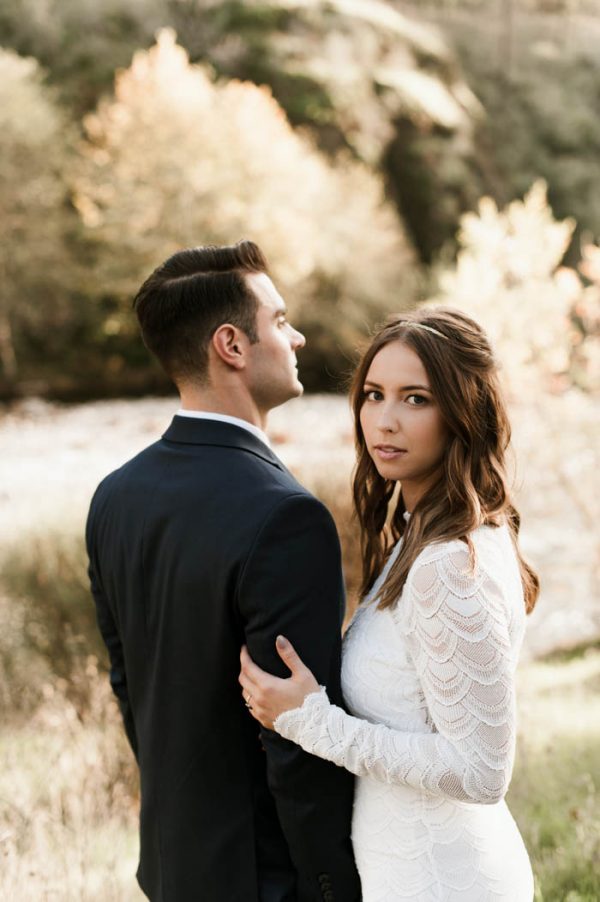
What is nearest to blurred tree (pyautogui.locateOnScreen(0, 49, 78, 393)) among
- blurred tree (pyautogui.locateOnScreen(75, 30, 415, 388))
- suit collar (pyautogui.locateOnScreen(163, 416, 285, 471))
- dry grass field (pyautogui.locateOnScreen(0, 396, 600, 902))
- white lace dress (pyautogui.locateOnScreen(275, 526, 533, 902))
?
blurred tree (pyautogui.locateOnScreen(75, 30, 415, 388))

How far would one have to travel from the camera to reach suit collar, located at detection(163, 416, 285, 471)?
1.77m

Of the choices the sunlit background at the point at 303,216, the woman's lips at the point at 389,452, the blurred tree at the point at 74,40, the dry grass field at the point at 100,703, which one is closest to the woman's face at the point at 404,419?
the woman's lips at the point at 389,452

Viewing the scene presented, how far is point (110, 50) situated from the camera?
2177cm

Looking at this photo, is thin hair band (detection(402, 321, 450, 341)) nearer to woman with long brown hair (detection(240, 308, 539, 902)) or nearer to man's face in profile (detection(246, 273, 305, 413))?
woman with long brown hair (detection(240, 308, 539, 902))

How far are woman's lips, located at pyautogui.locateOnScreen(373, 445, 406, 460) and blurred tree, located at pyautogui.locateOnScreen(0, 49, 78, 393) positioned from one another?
62.4 ft

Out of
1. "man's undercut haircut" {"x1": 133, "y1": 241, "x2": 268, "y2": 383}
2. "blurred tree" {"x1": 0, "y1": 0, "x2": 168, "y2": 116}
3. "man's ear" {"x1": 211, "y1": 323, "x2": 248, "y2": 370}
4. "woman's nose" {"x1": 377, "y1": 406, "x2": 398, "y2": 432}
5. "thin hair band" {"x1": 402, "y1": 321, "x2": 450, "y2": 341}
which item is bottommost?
"woman's nose" {"x1": 377, "y1": 406, "x2": 398, "y2": 432}

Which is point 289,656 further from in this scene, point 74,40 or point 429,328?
point 74,40

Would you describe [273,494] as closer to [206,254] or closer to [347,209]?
[206,254]

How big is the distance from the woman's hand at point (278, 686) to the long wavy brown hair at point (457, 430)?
0.69ft

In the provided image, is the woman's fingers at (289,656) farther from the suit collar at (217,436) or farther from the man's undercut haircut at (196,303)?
the man's undercut haircut at (196,303)

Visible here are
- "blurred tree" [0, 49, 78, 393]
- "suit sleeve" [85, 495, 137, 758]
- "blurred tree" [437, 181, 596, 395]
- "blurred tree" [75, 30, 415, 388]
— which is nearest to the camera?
"suit sleeve" [85, 495, 137, 758]

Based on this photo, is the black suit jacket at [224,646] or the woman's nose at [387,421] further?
the woman's nose at [387,421]

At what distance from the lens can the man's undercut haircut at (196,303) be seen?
1833mm

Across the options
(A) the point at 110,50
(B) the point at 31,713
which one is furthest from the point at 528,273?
(A) the point at 110,50
